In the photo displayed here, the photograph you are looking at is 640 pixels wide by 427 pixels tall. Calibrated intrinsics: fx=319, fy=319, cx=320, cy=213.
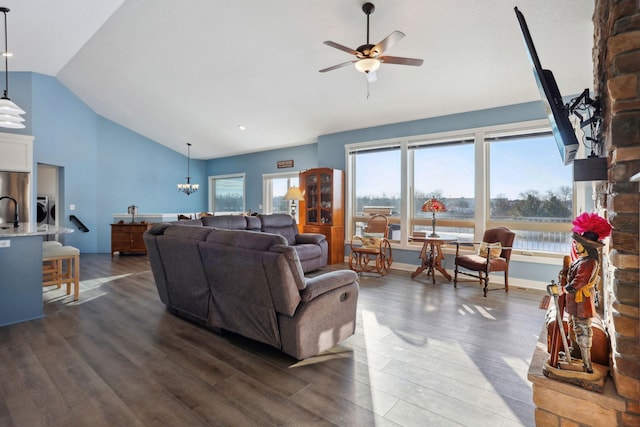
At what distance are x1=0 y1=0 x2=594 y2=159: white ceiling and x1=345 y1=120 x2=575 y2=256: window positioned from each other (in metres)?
0.50

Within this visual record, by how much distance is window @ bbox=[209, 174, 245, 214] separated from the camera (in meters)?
9.18

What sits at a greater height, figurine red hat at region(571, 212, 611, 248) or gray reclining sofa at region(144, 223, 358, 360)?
figurine red hat at region(571, 212, 611, 248)

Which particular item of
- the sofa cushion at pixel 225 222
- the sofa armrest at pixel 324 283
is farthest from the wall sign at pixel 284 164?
the sofa armrest at pixel 324 283

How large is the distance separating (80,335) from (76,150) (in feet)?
19.0

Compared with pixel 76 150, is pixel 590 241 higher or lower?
lower

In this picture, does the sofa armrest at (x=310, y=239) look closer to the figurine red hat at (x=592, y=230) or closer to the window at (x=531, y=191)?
the window at (x=531, y=191)

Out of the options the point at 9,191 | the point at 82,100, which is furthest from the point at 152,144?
the point at 9,191

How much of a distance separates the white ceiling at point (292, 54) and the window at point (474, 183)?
504mm

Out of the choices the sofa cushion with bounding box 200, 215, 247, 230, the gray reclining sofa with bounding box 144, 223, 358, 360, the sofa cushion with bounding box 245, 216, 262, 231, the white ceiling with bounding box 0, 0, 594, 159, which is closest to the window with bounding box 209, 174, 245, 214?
the white ceiling with bounding box 0, 0, 594, 159

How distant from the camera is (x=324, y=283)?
7.86 feet

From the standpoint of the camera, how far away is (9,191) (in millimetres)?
5621

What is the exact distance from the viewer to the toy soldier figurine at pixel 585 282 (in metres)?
1.37

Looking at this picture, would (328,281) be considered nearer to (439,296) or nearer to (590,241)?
(590,241)

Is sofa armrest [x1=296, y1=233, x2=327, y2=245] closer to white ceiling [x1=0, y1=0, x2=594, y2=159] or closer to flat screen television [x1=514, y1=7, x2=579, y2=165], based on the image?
white ceiling [x1=0, y1=0, x2=594, y2=159]
